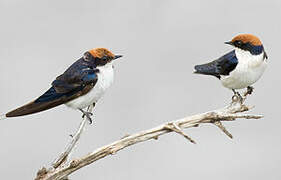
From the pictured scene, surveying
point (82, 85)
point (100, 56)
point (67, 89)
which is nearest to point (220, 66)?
point (100, 56)

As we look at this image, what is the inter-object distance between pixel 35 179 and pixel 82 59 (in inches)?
49.4

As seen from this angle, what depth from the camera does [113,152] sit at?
6086 mm

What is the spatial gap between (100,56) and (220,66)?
1.33 meters

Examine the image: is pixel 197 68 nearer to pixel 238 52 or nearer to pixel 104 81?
pixel 238 52

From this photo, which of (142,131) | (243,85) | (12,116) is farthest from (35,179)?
(243,85)

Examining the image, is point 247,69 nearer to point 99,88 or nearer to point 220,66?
point 220,66

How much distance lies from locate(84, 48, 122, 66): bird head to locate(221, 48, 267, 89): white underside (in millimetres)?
1215

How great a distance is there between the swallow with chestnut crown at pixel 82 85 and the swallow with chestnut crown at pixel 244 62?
1.18 metres

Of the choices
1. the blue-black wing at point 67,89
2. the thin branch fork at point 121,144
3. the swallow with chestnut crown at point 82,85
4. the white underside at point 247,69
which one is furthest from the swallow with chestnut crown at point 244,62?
the blue-black wing at point 67,89

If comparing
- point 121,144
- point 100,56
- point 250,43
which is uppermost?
point 100,56

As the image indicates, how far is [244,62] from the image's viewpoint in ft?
20.5

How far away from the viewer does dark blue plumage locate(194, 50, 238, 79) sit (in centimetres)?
638

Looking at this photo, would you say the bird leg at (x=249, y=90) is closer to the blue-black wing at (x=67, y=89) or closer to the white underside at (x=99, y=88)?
the white underside at (x=99, y=88)

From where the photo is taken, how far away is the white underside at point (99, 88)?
5.98m
